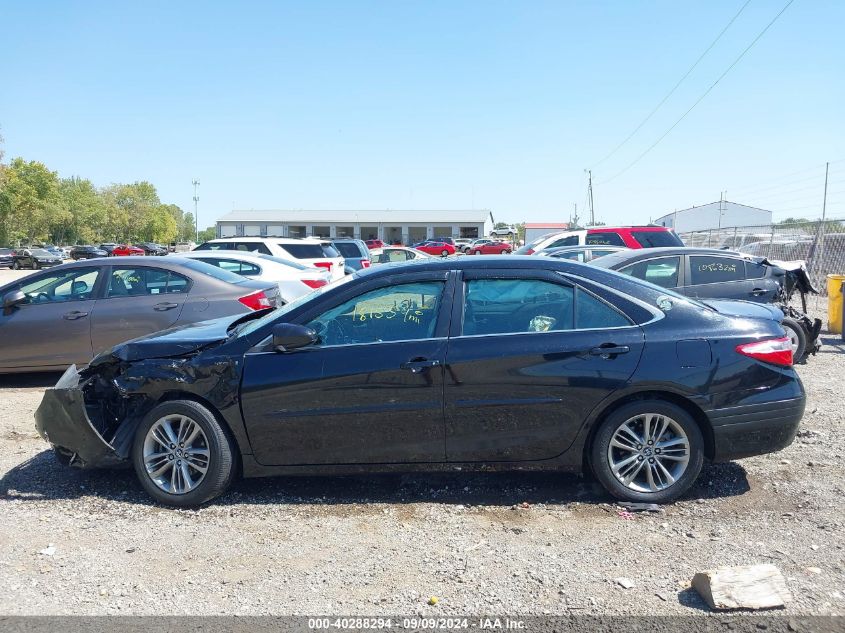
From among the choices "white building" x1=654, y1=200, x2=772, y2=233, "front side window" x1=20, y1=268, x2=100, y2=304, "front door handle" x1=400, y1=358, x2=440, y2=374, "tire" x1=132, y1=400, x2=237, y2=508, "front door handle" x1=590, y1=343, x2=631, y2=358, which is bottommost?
"tire" x1=132, y1=400, x2=237, y2=508

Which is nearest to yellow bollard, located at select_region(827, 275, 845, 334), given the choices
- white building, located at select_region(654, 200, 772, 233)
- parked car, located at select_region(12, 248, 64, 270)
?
white building, located at select_region(654, 200, 772, 233)

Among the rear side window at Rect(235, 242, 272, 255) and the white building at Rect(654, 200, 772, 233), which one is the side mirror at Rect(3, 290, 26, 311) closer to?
the rear side window at Rect(235, 242, 272, 255)

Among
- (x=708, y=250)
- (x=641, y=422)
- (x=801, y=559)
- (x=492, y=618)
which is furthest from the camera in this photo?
(x=708, y=250)

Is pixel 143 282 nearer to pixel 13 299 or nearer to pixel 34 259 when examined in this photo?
pixel 13 299

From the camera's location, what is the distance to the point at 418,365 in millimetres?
4434

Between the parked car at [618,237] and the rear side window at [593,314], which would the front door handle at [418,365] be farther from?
the parked car at [618,237]

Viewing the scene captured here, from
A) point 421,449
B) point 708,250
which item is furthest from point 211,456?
point 708,250

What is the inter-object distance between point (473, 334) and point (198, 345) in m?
1.86

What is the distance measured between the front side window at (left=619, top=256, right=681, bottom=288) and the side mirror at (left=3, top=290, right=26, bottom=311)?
7575mm

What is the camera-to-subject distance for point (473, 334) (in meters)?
4.55

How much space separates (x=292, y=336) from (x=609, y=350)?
6.69 ft

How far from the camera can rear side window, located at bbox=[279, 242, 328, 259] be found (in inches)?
650

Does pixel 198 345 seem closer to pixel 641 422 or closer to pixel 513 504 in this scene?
pixel 513 504

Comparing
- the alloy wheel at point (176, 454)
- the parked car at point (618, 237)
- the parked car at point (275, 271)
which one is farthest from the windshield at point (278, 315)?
the parked car at point (618, 237)
